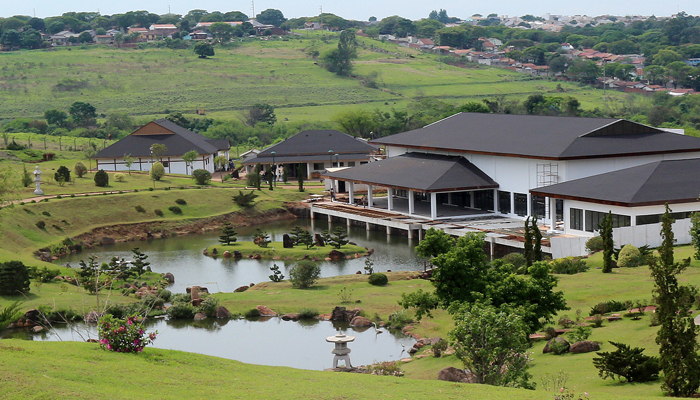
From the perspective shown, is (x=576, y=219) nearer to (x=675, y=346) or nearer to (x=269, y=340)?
(x=269, y=340)

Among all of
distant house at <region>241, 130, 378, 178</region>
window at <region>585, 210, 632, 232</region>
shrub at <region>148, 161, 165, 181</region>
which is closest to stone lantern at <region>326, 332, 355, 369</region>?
window at <region>585, 210, 632, 232</region>

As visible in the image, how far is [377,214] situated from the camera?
62.7 m

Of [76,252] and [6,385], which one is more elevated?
[6,385]

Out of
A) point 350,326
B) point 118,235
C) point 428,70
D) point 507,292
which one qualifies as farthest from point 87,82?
point 507,292

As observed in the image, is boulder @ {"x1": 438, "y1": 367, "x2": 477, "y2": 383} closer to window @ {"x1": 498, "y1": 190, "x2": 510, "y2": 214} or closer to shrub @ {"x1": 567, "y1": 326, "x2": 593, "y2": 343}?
shrub @ {"x1": 567, "y1": 326, "x2": 593, "y2": 343}

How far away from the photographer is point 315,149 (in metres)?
85.9

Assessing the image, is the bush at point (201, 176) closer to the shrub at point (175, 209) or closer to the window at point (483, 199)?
the shrub at point (175, 209)

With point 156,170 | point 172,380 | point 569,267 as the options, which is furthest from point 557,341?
point 156,170

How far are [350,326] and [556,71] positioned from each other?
162145mm

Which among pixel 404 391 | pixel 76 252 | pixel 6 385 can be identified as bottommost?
pixel 76 252

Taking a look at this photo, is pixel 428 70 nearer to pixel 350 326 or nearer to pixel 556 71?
pixel 556 71

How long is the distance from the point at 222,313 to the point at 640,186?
23.1 m

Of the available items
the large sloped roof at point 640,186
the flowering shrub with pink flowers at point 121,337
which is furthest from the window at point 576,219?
the flowering shrub with pink flowers at point 121,337

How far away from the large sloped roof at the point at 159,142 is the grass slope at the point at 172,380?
214 ft
